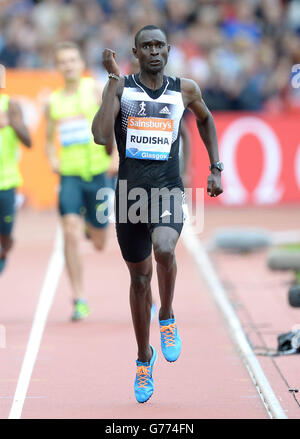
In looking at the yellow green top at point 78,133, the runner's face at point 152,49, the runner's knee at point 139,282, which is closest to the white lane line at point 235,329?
the runner's knee at point 139,282

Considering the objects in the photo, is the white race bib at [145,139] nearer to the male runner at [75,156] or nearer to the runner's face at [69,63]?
the male runner at [75,156]

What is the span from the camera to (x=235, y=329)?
978 centimetres

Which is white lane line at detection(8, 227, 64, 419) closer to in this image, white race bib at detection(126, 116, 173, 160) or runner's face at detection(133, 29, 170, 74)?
white race bib at detection(126, 116, 173, 160)

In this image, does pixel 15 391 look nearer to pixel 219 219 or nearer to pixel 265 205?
pixel 219 219

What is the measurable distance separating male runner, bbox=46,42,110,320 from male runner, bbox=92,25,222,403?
3.54m

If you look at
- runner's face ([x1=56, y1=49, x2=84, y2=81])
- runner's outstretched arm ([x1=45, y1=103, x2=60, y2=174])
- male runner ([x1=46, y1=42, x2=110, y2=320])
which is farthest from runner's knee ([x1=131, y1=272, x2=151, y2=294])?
runner's face ([x1=56, y1=49, x2=84, y2=81])

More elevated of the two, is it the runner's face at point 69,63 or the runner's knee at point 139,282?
the runner's face at point 69,63

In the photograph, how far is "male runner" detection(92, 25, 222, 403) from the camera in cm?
706

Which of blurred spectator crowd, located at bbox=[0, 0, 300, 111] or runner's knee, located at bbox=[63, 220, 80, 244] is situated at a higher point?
blurred spectator crowd, located at bbox=[0, 0, 300, 111]

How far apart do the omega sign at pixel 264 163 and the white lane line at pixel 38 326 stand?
15.6 feet

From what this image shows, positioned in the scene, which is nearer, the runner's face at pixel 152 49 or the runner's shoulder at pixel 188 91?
the runner's face at pixel 152 49

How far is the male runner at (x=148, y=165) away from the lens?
278 inches

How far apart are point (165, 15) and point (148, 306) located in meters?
15.9

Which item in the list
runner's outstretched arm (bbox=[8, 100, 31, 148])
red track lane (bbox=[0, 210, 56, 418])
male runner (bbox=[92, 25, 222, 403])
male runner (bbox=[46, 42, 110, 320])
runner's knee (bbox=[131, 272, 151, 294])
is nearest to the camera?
male runner (bbox=[92, 25, 222, 403])
